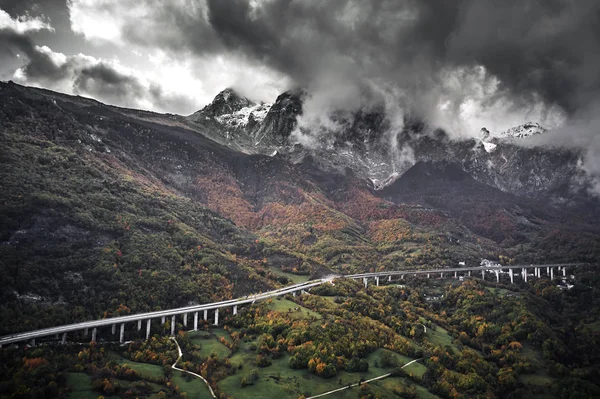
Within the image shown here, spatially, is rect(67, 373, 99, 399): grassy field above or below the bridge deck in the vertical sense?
below

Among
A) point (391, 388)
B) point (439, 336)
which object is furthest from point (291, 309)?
point (439, 336)

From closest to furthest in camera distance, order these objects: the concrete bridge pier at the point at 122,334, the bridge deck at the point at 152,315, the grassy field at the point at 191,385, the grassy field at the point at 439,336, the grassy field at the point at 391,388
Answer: the grassy field at the point at 191,385 < the bridge deck at the point at 152,315 < the grassy field at the point at 391,388 < the concrete bridge pier at the point at 122,334 < the grassy field at the point at 439,336

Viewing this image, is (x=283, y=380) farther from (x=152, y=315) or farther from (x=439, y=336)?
(x=439, y=336)

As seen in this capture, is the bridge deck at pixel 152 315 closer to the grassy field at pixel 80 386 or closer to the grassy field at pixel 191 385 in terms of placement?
the grassy field at pixel 80 386

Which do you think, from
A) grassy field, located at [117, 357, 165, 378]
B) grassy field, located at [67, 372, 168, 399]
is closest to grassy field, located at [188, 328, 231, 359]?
grassy field, located at [117, 357, 165, 378]

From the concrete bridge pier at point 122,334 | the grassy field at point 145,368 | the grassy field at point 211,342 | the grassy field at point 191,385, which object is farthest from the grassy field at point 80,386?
the grassy field at point 211,342

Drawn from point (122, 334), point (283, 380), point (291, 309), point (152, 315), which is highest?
point (152, 315)

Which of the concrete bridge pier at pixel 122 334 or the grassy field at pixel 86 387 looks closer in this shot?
the grassy field at pixel 86 387

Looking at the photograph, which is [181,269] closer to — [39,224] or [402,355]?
[39,224]

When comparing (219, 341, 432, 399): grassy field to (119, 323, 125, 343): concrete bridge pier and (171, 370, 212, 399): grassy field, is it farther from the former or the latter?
(119, 323, 125, 343): concrete bridge pier
